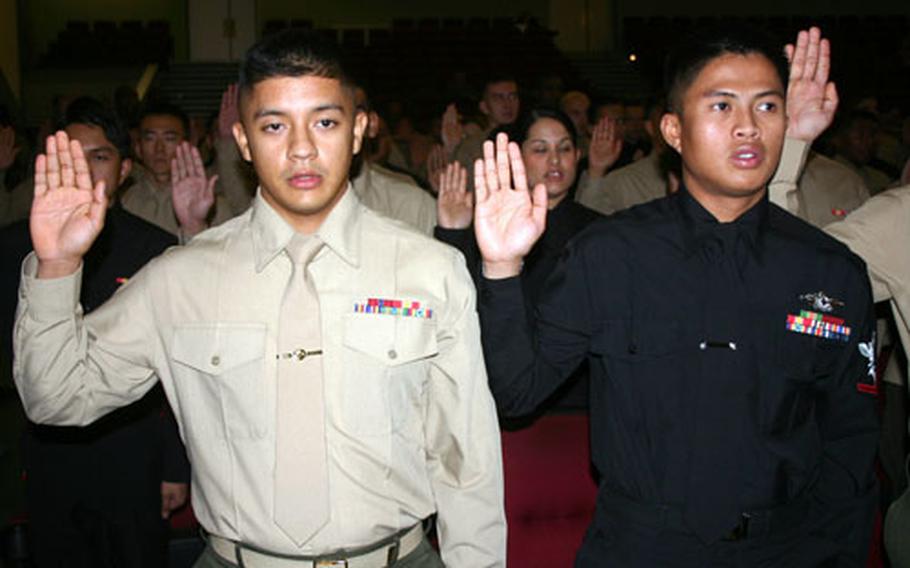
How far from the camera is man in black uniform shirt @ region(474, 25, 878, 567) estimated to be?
180 cm

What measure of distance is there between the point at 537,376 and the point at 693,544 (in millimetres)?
447

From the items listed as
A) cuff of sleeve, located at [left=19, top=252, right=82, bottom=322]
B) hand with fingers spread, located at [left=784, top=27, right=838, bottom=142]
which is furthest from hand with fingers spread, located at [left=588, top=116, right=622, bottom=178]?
cuff of sleeve, located at [left=19, top=252, right=82, bottom=322]

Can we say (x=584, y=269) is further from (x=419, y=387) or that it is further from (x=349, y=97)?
(x=349, y=97)

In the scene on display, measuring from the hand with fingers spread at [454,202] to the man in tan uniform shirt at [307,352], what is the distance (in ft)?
4.74

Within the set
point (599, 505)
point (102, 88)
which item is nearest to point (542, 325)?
point (599, 505)

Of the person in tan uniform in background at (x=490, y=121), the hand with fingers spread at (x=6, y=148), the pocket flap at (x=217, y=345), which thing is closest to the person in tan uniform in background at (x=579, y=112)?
the person in tan uniform in background at (x=490, y=121)

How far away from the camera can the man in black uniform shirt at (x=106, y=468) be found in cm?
261

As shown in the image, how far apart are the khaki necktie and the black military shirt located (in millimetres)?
351

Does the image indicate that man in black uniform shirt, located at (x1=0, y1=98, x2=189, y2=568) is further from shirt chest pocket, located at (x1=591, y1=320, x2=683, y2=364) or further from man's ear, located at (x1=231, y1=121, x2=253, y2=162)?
shirt chest pocket, located at (x1=591, y1=320, x2=683, y2=364)

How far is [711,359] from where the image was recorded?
72.3 inches

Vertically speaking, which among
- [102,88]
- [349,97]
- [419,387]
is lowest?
[419,387]

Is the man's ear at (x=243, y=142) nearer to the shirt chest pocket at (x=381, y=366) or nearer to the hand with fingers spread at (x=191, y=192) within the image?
the shirt chest pocket at (x=381, y=366)

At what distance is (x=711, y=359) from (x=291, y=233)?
91cm

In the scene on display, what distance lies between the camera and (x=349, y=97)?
1962mm
